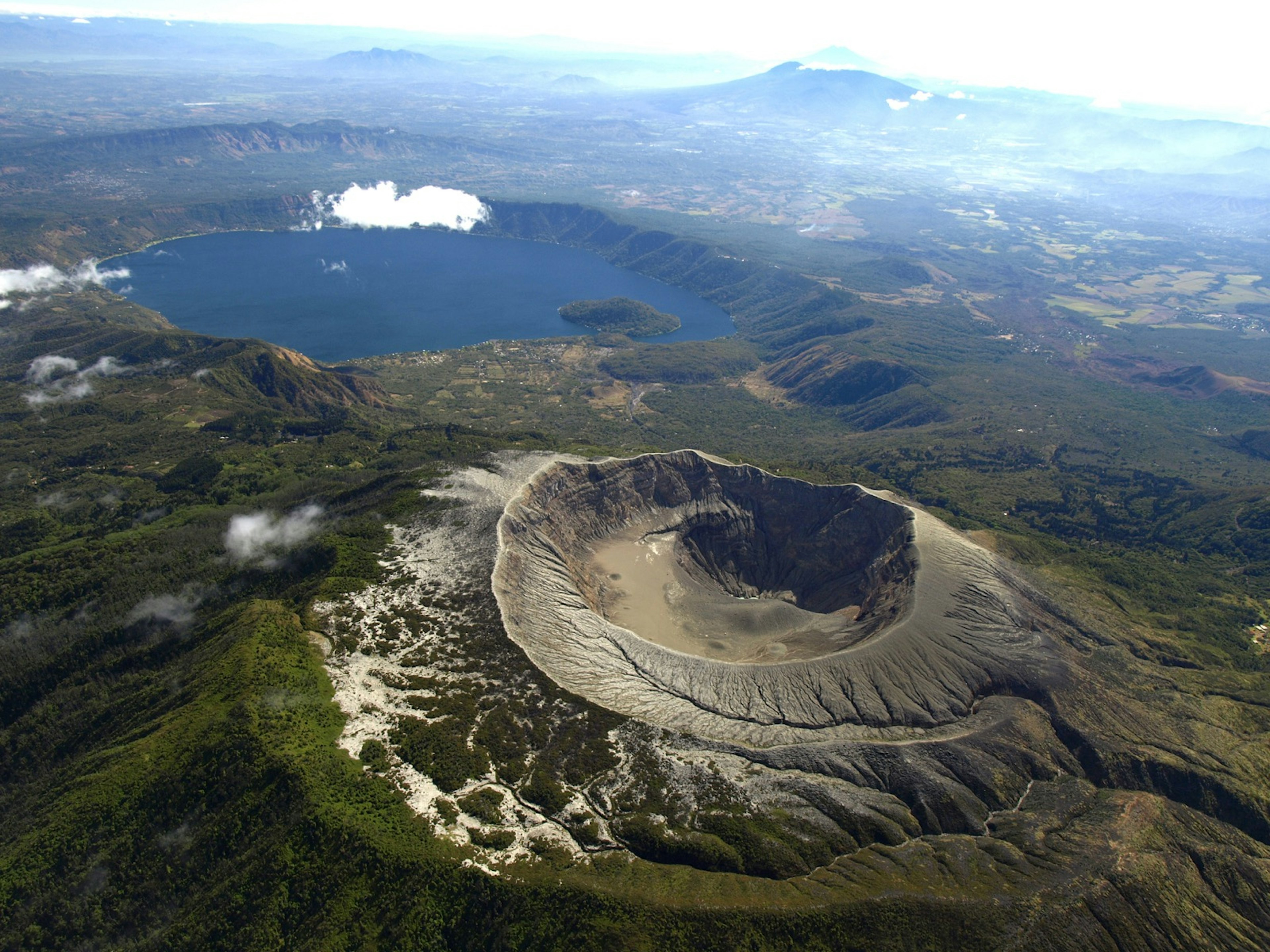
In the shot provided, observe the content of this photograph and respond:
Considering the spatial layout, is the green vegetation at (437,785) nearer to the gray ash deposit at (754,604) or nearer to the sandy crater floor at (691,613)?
the gray ash deposit at (754,604)

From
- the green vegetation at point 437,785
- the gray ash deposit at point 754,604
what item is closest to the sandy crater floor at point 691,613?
the gray ash deposit at point 754,604

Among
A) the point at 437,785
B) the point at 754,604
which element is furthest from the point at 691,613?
the point at 437,785

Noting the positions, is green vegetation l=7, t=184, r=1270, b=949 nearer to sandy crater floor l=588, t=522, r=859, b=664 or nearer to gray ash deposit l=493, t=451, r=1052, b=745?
gray ash deposit l=493, t=451, r=1052, b=745

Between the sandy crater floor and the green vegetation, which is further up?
the green vegetation

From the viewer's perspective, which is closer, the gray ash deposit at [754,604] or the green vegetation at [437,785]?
the green vegetation at [437,785]

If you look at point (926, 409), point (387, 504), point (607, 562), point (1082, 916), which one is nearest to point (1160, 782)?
point (1082, 916)

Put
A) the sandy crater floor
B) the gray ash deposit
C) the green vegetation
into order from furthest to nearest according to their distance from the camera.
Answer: the sandy crater floor
the gray ash deposit
the green vegetation

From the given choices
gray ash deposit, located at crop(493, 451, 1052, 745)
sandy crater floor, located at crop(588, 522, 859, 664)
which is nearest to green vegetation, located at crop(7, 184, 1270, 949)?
gray ash deposit, located at crop(493, 451, 1052, 745)

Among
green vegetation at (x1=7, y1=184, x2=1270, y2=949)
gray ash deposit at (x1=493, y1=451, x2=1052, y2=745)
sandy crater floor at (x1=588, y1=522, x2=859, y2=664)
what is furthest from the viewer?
sandy crater floor at (x1=588, y1=522, x2=859, y2=664)

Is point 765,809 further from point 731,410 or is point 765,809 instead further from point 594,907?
point 731,410
